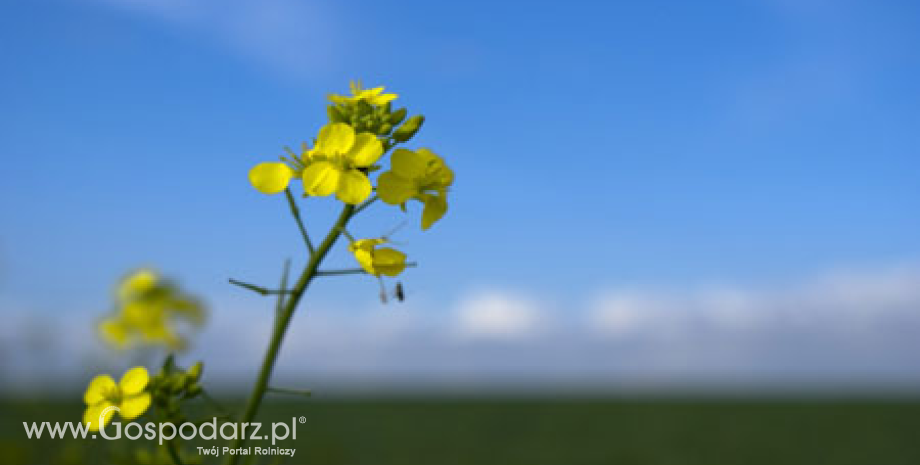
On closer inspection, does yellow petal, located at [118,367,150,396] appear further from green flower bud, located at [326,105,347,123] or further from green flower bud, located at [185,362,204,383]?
green flower bud, located at [326,105,347,123]

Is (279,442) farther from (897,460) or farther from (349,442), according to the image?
(897,460)

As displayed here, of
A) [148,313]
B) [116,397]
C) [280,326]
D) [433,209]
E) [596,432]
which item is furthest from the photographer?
[596,432]

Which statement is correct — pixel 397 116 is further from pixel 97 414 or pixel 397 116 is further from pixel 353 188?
pixel 97 414

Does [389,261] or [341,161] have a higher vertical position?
[341,161]

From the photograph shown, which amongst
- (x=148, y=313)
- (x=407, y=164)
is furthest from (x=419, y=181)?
(x=148, y=313)

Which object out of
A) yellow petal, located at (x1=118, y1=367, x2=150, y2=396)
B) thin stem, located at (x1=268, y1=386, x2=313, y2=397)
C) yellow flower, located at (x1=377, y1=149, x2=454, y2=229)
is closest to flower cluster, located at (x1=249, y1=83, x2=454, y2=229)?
yellow flower, located at (x1=377, y1=149, x2=454, y2=229)

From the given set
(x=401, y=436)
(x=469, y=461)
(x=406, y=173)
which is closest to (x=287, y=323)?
(x=406, y=173)
